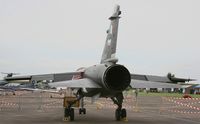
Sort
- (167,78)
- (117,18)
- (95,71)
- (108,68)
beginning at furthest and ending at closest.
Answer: (167,78)
(117,18)
(95,71)
(108,68)

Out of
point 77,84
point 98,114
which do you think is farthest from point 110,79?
point 98,114

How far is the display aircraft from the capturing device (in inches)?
601

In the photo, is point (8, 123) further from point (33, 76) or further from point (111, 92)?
point (111, 92)

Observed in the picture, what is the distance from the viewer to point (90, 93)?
16906 mm

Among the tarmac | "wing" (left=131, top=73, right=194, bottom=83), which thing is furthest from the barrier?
"wing" (left=131, top=73, right=194, bottom=83)

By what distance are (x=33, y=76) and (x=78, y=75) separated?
2.25 metres

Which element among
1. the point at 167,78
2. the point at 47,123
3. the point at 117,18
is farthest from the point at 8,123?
A: the point at 167,78

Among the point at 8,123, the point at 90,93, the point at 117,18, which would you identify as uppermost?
the point at 117,18

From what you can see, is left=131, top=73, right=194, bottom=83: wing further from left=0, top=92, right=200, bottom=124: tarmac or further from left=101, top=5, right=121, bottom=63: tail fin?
left=101, top=5, right=121, bottom=63: tail fin

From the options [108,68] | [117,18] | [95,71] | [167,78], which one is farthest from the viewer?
[167,78]

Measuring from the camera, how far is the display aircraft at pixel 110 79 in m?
15.3

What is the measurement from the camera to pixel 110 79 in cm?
1543

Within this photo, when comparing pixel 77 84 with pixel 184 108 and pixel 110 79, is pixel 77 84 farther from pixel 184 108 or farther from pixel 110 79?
pixel 184 108

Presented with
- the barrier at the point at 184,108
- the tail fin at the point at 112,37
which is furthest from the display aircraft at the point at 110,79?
the barrier at the point at 184,108
